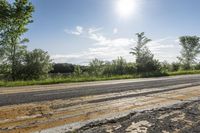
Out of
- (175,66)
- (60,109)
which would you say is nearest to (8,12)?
(60,109)

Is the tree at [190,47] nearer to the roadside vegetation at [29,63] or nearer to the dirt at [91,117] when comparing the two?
the roadside vegetation at [29,63]

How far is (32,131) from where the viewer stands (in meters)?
4.77

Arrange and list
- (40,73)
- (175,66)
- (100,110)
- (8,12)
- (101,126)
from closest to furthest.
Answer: (101,126)
(100,110)
(8,12)
(40,73)
(175,66)

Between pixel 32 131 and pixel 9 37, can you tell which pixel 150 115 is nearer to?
pixel 32 131

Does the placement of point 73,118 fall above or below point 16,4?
below

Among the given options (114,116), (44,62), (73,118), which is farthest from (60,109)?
(44,62)

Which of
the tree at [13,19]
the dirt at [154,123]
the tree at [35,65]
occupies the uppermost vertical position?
the tree at [13,19]

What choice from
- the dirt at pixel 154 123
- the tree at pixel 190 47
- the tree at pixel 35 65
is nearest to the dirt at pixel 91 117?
the dirt at pixel 154 123

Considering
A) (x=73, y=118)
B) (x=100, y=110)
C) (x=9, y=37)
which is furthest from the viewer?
(x=9, y=37)

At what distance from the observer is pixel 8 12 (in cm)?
2208

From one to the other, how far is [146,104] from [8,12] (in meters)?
18.5

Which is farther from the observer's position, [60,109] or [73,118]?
[60,109]

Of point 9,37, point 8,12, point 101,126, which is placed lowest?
point 101,126

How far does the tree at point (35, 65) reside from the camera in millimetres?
30062
